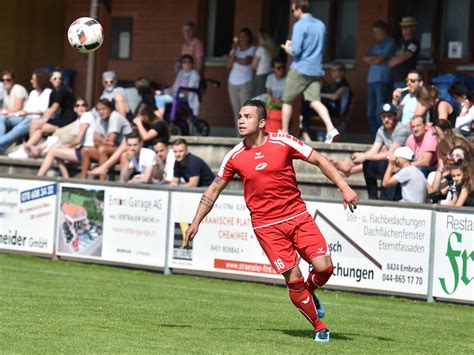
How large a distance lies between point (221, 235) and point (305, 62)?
343 cm

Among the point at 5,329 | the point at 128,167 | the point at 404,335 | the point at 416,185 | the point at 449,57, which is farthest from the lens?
the point at 449,57

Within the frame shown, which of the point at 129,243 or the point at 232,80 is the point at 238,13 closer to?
the point at 232,80

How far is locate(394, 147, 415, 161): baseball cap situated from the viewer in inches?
654

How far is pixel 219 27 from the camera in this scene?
25.5 meters

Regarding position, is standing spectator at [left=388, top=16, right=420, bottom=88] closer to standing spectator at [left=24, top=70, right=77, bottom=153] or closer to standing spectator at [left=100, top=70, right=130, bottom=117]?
standing spectator at [left=100, top=70, right=130, bottom=117]

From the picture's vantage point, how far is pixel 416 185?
53.4ft

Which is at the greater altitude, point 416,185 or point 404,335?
point 416,185

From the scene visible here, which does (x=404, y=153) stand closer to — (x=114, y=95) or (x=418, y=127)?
(x=418, y=127)

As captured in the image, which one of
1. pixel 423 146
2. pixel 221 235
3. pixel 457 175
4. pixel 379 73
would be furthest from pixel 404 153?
pixel 379 73

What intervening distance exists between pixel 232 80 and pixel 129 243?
539 cm

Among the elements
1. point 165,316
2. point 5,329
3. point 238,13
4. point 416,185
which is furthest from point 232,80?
point 5,329

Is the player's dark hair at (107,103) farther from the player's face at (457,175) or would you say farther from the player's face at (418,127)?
the player's face at (457,175)

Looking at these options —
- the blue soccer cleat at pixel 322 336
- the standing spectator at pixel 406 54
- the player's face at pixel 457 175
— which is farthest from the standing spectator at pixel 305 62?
the blue soccer cleat at pixel 322 336

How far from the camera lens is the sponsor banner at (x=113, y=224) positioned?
1759cm
